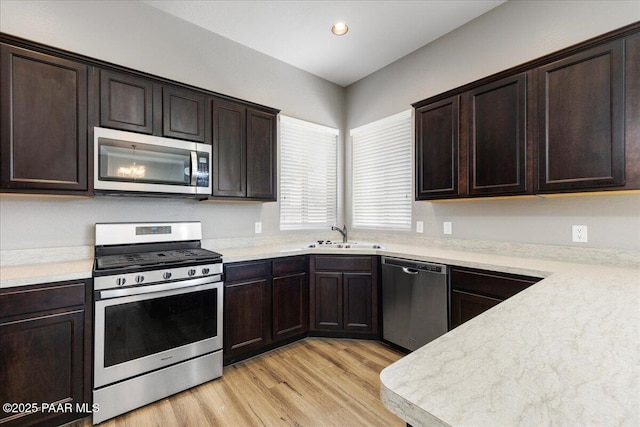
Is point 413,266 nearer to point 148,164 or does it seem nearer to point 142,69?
point 148,164

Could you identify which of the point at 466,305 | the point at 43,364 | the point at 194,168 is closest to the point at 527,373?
the point at 466,305

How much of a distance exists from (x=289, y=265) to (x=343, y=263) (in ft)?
1.75

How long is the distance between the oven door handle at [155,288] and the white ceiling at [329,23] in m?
2.34

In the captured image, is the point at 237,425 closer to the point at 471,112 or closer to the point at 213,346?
the point at 213,346

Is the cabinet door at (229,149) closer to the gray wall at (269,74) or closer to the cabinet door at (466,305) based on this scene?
the gray wall at (269,74)

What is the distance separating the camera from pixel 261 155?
2955 mm

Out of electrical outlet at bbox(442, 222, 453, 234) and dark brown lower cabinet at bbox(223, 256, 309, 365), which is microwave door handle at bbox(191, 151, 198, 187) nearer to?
dark brown lower cabinet at bbox(223, 256, 309, 365)

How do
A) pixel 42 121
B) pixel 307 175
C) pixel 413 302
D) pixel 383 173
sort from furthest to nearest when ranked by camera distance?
pixel 307 175
pixel 383 173
pixel 413 302
pixel 42 121

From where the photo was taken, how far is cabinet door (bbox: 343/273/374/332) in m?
2.90

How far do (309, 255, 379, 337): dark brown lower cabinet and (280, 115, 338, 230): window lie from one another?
2.81 ft

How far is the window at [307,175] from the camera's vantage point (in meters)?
3.56

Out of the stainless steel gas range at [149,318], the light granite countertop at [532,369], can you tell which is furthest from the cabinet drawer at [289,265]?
the light granite countertop at [532,369]

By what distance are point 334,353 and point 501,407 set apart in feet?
7.86

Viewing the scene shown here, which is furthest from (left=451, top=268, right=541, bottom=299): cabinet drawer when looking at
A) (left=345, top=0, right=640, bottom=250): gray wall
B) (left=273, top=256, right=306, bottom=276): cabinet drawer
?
(left=273, top=256, right=306, bottom=276): cabinet drawer
